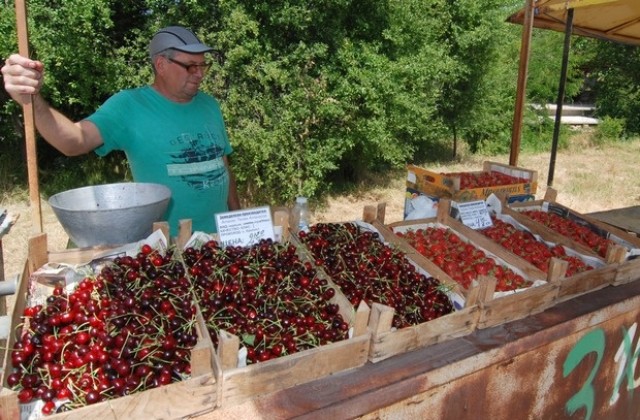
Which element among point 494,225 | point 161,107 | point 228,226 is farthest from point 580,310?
point 161,107

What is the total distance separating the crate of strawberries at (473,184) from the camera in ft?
13.7

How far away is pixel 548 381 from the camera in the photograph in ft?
7.10

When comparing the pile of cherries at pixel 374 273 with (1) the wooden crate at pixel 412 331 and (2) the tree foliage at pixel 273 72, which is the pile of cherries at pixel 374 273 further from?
(2) the tree foliage at pixel 273 72

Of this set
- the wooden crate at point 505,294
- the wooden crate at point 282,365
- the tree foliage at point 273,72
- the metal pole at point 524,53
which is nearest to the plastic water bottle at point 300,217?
the wooden crate at point 505,294

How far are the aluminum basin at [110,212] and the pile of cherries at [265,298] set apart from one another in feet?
0.73

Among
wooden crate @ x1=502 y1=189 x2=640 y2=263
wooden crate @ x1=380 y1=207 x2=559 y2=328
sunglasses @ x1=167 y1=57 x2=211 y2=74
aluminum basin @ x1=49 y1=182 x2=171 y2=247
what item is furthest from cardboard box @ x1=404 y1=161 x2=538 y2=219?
aluminum basin @ x1=49 y1=182 x2=171 y2=247

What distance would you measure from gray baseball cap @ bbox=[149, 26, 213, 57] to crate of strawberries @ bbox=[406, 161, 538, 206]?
232 cm

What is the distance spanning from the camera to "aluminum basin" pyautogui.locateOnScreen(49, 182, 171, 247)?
74.6 inches

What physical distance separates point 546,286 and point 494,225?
107 centimetres

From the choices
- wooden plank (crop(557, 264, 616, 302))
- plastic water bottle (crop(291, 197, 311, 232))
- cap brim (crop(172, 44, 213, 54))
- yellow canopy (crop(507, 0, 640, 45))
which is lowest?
wooden plank (crop(557, 264, 616, 302))

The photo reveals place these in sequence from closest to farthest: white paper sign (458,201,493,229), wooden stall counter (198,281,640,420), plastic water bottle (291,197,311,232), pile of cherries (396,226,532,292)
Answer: wooden stall counter (198,281,640,420) < pile of cherries (396,226,532,292) < plastic water bottle (291,197,311,232) < white paper sign (458,201,493,229)

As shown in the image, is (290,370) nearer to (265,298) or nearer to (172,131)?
(265,298)

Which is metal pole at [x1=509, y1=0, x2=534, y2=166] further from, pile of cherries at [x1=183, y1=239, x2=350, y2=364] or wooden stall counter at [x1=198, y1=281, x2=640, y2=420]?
pile of cherries at [x1=183, y1=239, x2=350, y2=364]

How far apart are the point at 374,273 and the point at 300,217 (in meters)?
0.61
